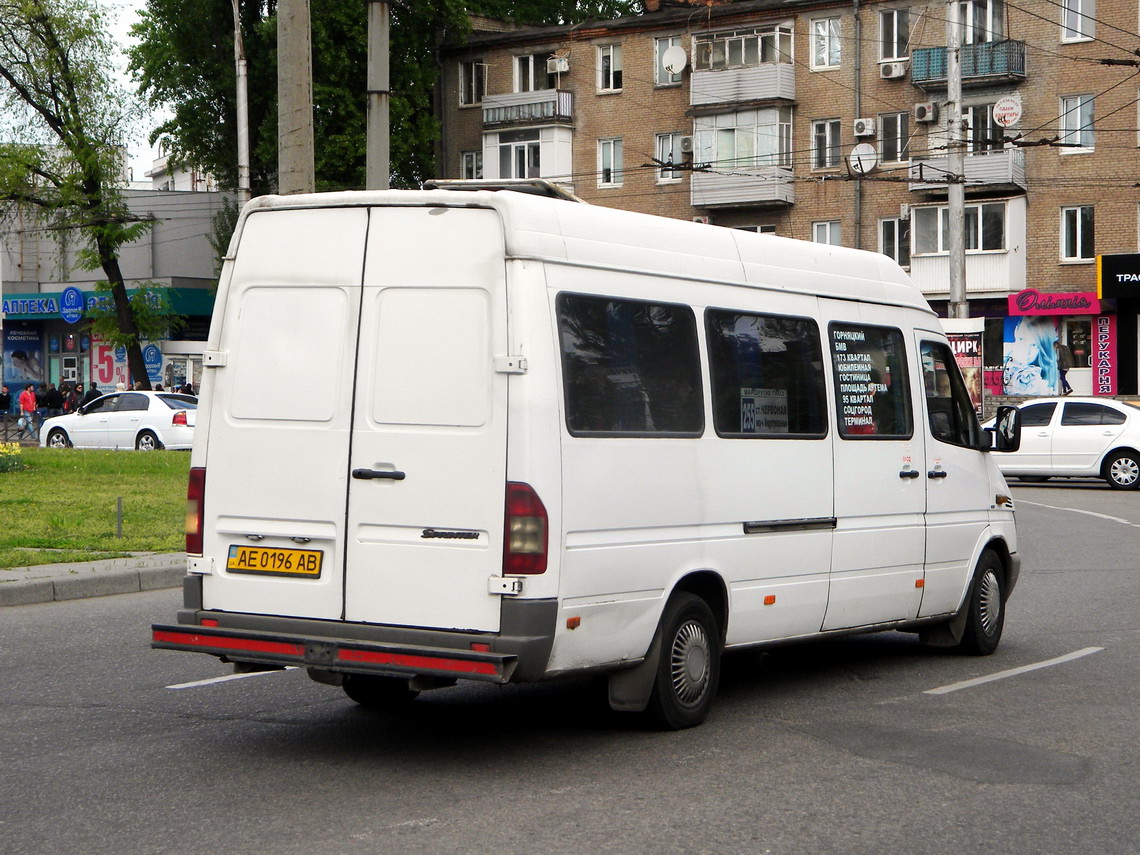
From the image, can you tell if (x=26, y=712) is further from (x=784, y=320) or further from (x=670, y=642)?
(x=784, y=320)

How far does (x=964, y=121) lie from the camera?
118ft

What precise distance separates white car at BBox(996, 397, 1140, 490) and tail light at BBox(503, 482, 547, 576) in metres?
23.0

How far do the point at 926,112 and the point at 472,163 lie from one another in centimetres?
1742

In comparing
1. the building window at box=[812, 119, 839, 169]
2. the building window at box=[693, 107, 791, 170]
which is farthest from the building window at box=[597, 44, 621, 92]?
the building window at box=[812, 119, 839, 169]

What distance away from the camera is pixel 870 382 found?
29.3ft

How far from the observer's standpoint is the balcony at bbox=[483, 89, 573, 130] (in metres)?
54.4

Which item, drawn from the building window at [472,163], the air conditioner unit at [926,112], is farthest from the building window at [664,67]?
the air conditioner unit at [926,112]

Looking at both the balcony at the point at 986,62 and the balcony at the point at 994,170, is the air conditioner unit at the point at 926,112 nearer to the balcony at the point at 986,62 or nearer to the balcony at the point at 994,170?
the balcony at the point at 986,62

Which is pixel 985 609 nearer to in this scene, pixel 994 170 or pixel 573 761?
pixel 573 761

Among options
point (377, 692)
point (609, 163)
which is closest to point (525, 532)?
point (377, 692)

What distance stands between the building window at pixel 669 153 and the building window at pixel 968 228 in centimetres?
839

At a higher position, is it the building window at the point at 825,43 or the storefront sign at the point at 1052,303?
the building window at the point at 825,43

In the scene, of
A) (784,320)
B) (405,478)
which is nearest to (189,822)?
(405,478)

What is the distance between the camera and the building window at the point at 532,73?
183 ft
